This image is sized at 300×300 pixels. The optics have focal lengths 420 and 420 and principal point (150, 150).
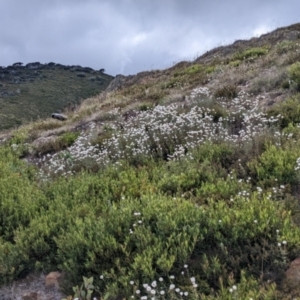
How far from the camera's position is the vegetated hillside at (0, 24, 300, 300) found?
12.2 feet

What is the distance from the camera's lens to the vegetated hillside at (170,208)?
373 centimetres

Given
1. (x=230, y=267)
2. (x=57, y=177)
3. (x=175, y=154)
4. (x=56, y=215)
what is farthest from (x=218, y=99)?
(x=230, y=267)

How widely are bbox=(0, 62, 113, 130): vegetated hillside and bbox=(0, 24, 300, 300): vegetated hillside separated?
3138 centimetres

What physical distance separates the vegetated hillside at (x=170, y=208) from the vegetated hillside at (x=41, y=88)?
31383mm

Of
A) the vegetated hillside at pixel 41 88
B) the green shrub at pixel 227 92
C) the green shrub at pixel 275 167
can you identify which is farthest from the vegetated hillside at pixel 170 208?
the vegetated hillside at pixel 41 88

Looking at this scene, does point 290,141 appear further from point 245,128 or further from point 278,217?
point 278,217

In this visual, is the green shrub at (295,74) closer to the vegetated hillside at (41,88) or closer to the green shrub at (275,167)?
the green shrub at (275,167)

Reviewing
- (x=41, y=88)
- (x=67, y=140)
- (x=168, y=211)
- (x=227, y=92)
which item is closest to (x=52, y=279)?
(x=168, y=211)

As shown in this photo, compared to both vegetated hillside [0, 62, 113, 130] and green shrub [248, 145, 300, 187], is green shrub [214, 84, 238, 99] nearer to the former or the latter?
green shrub [248, 145, 300, 187]

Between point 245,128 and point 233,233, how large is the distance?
12.1 feet

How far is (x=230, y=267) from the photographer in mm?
3799

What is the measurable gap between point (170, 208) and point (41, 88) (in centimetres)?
5652

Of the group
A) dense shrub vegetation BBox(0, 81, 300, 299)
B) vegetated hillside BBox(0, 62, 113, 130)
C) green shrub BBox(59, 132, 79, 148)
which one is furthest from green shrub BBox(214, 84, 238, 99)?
vegetated hillside BBox(0, 62, 113, 130)

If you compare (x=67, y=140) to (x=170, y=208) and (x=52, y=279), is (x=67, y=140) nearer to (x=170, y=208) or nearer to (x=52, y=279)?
(x=170, y=208)
